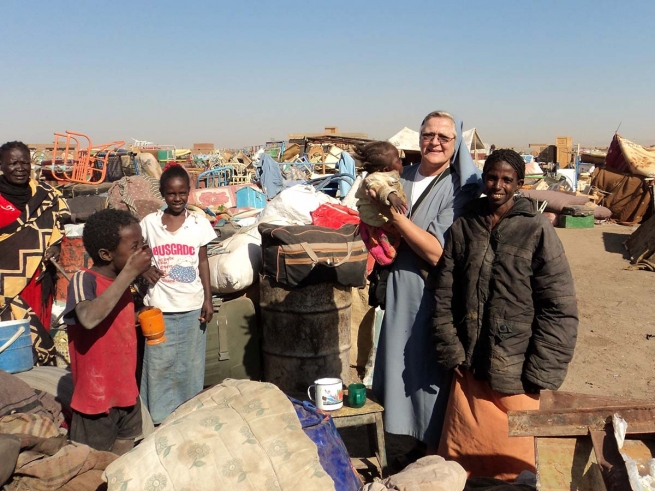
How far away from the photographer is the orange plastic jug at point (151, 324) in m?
2.81

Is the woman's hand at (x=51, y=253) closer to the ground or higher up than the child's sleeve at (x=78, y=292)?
closer to the ground

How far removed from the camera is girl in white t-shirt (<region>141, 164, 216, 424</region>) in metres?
3.56

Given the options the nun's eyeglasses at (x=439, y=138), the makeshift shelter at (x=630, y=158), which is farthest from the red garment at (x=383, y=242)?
the makeshift shelter at (x=630, y=158)

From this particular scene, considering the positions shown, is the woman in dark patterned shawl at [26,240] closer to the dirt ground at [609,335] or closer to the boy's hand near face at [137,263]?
the boy's hand near face at [137,263]

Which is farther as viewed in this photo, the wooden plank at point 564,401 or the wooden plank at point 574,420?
the wooden plank at point 564,401

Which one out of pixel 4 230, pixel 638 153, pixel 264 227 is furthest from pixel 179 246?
pixel 638 153

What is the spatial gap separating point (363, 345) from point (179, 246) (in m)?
2.10

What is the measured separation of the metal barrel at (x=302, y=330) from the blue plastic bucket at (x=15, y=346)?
1.64m

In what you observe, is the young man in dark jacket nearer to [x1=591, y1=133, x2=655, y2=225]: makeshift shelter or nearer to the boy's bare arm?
the boy's bare arm

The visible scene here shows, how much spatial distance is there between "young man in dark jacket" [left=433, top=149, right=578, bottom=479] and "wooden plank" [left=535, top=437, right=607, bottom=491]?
1.25 ft

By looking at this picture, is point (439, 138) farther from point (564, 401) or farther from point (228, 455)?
point (228, 455)

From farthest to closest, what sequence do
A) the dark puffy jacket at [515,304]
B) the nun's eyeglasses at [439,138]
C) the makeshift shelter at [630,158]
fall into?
the makeshift shelter at [630,158] → the nun's eyeglasses at [439,138] → the dark puffy jacket at [515,304]

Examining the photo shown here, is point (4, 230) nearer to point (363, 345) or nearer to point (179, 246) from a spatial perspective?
point (179, 246)

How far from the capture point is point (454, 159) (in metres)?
2.85
